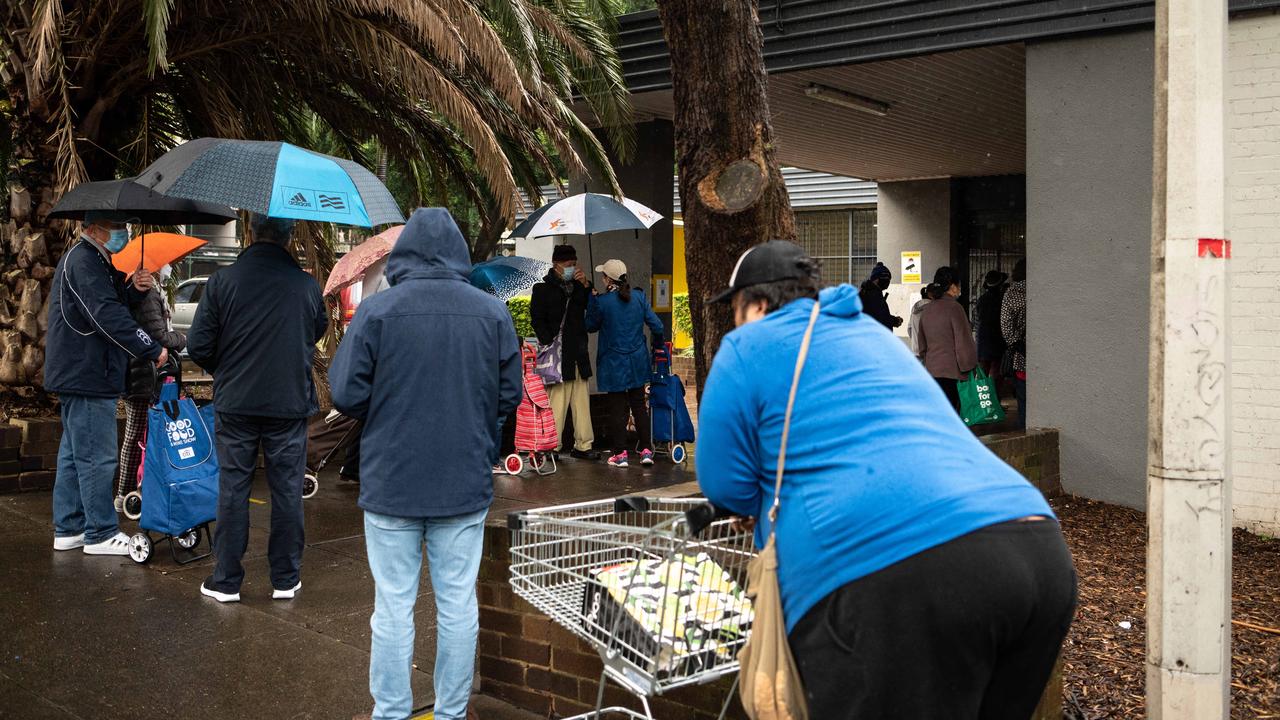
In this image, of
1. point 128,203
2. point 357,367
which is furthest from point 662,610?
point 128,203

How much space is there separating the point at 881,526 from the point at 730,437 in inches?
Result: 15.9

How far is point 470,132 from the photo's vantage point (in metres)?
9.58

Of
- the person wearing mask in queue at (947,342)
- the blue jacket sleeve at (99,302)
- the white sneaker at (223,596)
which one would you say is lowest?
the white sneaker at (223,596)

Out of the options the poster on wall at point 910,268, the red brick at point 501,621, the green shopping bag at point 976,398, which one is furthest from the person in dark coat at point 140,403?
the poster on wall at point 910,268

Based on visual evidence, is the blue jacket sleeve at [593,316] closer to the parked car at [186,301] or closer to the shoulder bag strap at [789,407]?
the shoulder bag strap at [789,407]

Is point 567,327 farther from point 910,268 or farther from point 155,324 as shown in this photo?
point 910,268

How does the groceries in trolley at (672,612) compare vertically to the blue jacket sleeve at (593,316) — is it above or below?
below

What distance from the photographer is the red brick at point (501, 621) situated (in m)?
4.56

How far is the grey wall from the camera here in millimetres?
8570

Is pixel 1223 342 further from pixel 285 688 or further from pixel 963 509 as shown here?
pixel 285 688

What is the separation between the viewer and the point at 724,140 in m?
5.00

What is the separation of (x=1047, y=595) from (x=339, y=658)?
3.58 metres

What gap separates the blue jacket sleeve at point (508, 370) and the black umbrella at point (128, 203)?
314cm

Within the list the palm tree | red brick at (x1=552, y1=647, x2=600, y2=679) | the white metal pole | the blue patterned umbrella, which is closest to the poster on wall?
the palm tree
